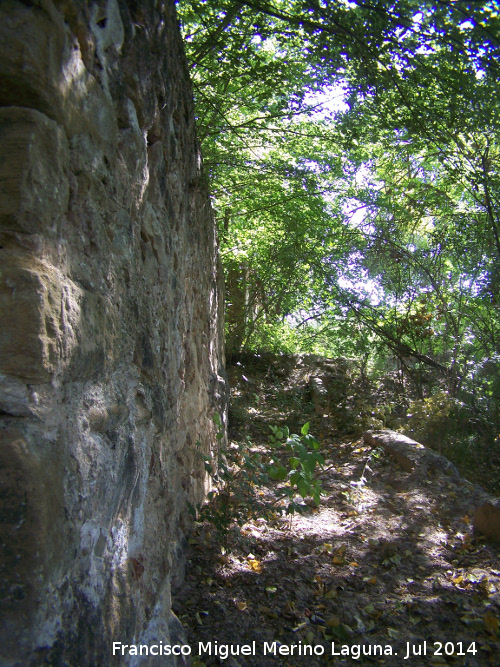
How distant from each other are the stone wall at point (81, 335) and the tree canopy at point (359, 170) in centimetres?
176

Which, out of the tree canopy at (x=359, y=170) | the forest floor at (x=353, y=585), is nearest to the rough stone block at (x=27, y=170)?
the forest floor at (x=353, y=585)

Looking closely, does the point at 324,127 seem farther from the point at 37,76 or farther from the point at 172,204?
the point at 37,76

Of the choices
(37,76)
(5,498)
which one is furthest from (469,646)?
(37,76)

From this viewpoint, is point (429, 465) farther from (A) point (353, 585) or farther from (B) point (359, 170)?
(B) point (359, 170)

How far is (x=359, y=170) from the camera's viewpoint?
705 centimetres

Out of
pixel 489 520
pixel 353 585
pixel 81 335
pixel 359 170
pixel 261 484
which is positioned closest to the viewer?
pixel 81 335

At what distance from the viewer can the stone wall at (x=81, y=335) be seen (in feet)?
3.57

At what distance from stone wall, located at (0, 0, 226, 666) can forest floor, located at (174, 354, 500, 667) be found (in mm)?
590

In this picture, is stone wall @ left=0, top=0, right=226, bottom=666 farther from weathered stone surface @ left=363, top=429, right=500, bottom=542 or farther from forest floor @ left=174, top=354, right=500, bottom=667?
weathered stone surface @ left=363, top=429, right=500, bottom=542

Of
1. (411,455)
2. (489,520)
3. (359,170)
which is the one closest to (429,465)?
(411,455)

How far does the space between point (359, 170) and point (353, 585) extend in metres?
5.75

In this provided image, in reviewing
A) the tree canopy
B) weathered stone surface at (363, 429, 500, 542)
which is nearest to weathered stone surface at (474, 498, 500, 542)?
weathered stone surface at (363, 429, 500, 542)

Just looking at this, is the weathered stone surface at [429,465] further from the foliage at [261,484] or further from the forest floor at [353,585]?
the foliage at [261,484]

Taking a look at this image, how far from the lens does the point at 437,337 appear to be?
7145mm
